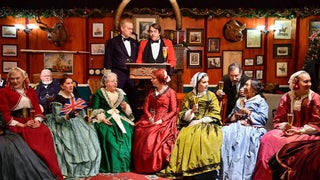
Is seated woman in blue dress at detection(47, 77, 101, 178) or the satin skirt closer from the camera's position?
the satin skirt

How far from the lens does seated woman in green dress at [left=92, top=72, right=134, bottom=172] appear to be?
5840 mm

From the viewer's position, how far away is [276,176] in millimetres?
4828

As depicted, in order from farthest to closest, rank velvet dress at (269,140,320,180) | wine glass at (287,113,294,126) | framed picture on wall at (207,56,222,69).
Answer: framed picture on wall at (207,56,222,69) < wine glass at (287,113,294,126) < velvet dress at (269,140,320,180)

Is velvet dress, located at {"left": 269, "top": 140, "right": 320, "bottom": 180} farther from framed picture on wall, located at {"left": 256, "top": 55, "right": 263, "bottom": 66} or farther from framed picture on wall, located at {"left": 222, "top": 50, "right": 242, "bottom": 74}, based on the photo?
framed picture on wall, located at {"left": 256, "top": 55, "right": 263, "bottom": 66}

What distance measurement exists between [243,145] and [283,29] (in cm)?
582

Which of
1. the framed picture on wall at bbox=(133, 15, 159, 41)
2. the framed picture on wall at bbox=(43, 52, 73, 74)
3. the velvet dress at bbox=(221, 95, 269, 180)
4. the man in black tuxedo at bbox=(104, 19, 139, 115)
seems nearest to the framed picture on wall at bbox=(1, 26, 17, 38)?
the framed picture on wall at bbox=(43, 52, 73, 74)

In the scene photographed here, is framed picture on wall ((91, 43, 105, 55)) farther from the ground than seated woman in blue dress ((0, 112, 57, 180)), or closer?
farther from the ground

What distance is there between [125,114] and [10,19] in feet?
17.5

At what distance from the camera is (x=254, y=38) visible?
10.4 metres

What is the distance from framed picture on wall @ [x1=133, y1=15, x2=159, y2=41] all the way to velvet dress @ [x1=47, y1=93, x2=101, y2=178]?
158 inches

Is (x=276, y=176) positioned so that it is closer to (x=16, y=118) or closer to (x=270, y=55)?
(x=16, y=118)

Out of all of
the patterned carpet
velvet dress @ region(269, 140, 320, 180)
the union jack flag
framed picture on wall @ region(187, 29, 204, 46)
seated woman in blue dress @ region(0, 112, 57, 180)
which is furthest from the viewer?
framed picture on wall @ region(187, 29, 204, 46)

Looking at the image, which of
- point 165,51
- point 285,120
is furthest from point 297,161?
point 165,51

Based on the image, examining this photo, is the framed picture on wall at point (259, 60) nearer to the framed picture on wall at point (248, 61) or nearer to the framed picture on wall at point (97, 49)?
the framed picture on wall at point (248, 61)
